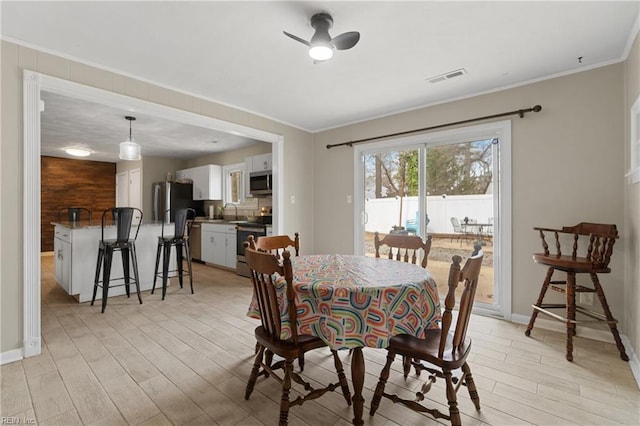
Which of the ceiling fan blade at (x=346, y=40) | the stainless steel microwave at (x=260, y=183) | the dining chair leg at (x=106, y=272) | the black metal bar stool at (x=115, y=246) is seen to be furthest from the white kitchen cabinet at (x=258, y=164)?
the ceiling fan blade at (x=346, y=40)

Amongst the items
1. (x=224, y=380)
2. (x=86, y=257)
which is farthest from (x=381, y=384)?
(x=86, y=257)

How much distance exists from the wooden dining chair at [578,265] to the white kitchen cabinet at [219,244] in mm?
4368

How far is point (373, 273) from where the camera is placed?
182 centimetres

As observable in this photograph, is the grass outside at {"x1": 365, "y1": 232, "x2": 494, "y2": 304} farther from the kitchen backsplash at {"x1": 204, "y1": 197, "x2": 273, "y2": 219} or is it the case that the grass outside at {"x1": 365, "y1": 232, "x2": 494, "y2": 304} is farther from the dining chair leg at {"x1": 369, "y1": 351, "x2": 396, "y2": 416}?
the kitchen backsplash at {"x1": 204, "y1": 197, "x2": 273, "y2": 219}

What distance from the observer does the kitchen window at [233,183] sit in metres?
6.44

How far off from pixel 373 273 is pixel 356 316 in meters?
0.39

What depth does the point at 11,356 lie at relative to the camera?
2.28 metres

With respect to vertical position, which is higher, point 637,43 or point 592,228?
point 637,43

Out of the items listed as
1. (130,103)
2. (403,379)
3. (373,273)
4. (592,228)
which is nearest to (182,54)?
(130,103)

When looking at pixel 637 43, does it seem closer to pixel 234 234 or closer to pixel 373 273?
pixel 373 273

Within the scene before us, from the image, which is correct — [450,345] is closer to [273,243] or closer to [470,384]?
[470,384]

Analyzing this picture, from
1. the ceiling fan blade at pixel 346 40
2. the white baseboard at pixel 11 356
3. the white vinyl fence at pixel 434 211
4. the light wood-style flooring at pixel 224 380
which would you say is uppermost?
the ceiling fan blade at pixel 346 40

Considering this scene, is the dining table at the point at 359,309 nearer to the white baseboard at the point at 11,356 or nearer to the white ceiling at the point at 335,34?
the white ceiling at the point at 335,34

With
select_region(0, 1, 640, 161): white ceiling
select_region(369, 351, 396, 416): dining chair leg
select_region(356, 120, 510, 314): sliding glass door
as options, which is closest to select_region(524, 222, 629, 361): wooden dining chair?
select_region(356, 120, 510, 314): sliding glass door
